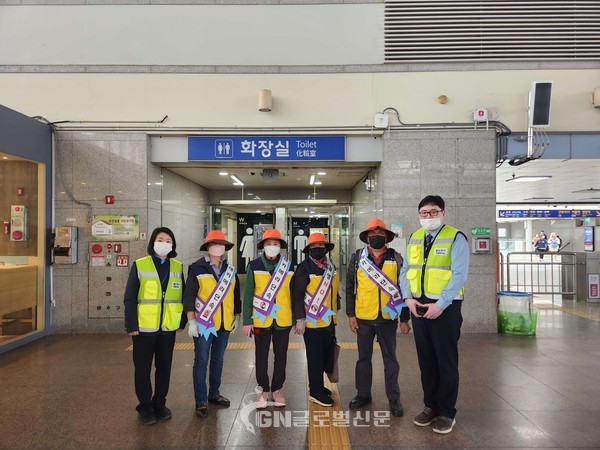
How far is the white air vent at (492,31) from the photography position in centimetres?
689

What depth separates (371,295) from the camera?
146 inches

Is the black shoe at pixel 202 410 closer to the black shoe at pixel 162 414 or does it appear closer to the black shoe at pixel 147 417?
the black shoe at pixel 162 414

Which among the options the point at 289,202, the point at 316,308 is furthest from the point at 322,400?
the point at 289,202

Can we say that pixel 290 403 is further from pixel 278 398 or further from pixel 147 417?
pixel 147 417

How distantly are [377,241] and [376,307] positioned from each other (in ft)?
1.97

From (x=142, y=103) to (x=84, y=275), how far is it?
3.05 meters

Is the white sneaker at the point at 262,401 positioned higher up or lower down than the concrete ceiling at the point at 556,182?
lower down

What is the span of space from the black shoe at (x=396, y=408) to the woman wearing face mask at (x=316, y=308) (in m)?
0.57

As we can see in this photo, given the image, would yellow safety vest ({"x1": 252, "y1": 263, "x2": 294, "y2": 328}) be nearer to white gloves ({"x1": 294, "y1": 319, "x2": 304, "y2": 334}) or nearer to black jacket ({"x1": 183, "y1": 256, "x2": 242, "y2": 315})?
white gloves ({"x1": 294, "y1": 319, "x2": 304, "y2": 334})

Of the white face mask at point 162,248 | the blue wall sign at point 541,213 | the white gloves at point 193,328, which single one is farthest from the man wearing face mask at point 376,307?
the blue wall sign at point 541,213

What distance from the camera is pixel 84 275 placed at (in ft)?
22.3

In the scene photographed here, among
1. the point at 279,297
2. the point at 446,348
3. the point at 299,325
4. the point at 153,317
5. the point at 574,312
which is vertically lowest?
the point at 574,312

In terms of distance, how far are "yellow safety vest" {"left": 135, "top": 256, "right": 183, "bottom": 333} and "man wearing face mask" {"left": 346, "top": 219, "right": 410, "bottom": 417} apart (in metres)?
1.59

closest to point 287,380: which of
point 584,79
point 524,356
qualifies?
point 524,356
